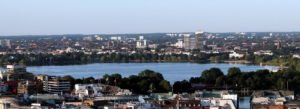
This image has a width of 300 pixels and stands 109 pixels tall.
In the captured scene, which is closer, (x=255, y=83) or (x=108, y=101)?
(x=108, y=101)

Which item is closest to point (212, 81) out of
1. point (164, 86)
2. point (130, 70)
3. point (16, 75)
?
point (164, 86)

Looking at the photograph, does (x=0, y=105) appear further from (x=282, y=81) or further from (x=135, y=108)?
(x=282, y=81)

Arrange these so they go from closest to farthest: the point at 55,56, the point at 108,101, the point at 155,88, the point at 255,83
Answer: the point at 108,101, the point at 155,88, the point at 255,83, the point at 55,56

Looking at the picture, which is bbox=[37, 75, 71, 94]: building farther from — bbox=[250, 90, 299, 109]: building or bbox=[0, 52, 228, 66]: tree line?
bbox=[0, 52, 228, 66]: tree line

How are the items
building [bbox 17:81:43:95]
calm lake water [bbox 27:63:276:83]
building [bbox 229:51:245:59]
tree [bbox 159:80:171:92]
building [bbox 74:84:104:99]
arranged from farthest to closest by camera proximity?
building [bbox 229:51:245:59]
calm lake water [bbox 27:63:276:83]
tree [bbox 159:80:171:92]
building [bbox 17:81:43:95]
building [bbox 74:84:104:99]

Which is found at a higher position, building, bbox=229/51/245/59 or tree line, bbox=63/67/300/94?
tree line, bbox=63/67/300/94

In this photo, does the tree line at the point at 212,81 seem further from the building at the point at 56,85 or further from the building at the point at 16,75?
the building at the point at 16,75

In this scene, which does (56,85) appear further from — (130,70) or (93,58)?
(93,58)

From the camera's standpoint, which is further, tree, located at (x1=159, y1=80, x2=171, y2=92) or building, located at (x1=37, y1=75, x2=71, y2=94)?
building, located at (x1=37, y1=75, x2=71, y2=94)

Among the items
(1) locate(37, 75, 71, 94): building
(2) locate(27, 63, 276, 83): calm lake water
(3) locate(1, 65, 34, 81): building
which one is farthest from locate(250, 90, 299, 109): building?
(2) locate(27, 63, 276, 83): calm lake water

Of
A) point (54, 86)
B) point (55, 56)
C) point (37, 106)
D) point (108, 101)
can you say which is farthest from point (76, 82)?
point (55, 56)

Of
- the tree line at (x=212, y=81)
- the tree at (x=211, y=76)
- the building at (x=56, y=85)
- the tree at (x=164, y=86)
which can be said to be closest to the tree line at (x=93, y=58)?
the tree at (x=211, y=76)
